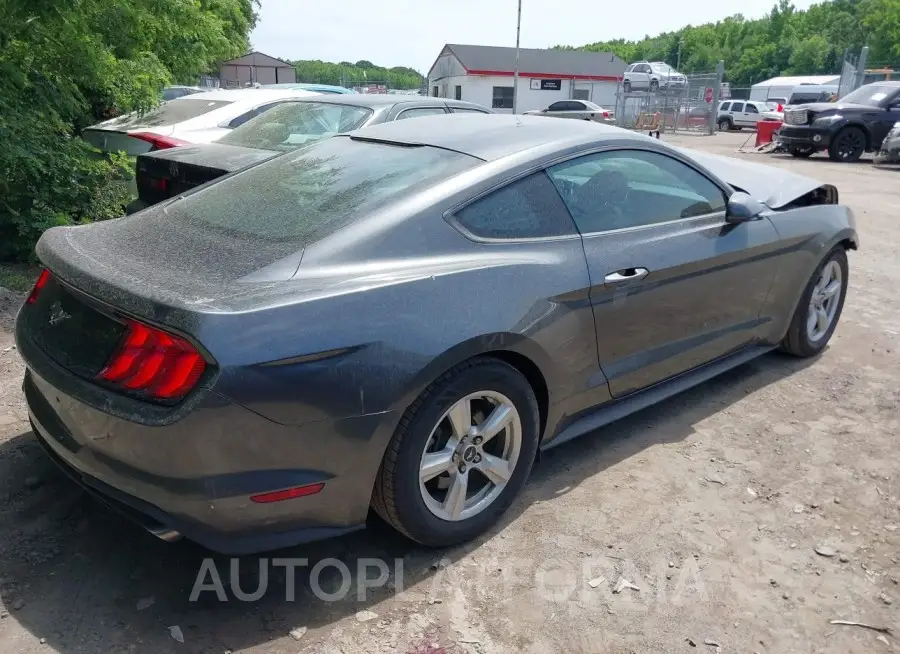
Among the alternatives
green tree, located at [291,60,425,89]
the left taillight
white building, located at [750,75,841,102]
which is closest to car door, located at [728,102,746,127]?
white building, located at [750,75,841,102]

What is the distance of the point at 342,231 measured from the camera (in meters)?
2.55

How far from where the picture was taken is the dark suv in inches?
683

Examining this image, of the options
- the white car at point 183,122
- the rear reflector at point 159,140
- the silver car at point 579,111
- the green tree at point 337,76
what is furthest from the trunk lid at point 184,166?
the green tree at point 337,76

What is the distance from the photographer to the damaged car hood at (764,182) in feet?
14.4

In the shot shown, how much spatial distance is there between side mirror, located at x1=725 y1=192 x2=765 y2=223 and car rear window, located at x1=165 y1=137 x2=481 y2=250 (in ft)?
5.02

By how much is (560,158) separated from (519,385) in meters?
1.03

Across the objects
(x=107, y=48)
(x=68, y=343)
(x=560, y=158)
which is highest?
(x=107, y=48)

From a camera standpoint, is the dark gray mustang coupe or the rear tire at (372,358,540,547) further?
the rear tire at (372,358,540,547)

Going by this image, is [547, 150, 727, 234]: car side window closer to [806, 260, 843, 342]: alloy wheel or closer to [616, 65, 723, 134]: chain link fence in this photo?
[806, 260, 843, 342]: alloy wheel

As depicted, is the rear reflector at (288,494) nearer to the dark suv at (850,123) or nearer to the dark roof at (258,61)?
the dark suv at (850,123)

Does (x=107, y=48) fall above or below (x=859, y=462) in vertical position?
above

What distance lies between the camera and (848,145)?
17.7 m

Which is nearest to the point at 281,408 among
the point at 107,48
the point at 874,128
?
the point at 107,48

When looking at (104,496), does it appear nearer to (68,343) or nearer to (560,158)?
(68,343)
